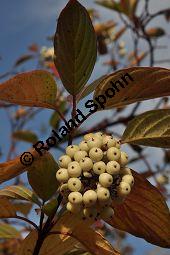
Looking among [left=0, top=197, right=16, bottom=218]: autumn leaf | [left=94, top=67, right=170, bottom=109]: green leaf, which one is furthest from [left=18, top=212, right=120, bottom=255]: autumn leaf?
[left=94, top=67, right=170, bottom=109]: green leaf

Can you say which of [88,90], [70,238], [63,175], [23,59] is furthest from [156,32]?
[63,175]

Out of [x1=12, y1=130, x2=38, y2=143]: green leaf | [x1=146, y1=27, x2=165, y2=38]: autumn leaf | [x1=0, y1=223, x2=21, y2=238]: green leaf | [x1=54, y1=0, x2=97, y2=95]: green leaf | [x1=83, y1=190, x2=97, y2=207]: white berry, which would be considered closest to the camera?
[x1=83, y1=190, x2=97, y2=207]: white berry

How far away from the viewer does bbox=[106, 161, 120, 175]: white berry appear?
0.91 metres

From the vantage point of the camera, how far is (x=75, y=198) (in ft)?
2.88

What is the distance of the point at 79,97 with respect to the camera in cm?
109

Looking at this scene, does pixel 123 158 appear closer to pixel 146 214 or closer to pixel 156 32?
pixel 146 214

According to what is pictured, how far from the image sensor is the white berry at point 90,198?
0.88 metres

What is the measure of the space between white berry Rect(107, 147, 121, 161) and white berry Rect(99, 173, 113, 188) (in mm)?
43

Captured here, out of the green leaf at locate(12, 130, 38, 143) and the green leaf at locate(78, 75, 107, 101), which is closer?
the green leaf at locate(78, 75, 107, 101)

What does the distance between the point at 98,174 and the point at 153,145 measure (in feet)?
0.66

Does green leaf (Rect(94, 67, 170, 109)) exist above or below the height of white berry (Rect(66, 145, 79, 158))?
above

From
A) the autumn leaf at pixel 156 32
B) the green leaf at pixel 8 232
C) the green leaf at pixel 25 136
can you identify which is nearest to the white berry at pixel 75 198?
the green leaf at pixel 8 232

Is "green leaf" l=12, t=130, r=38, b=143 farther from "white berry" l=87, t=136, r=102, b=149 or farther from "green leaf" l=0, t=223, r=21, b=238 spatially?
"white berry" l=87, t=136, r=102, b=149

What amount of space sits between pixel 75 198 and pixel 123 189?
101mm
